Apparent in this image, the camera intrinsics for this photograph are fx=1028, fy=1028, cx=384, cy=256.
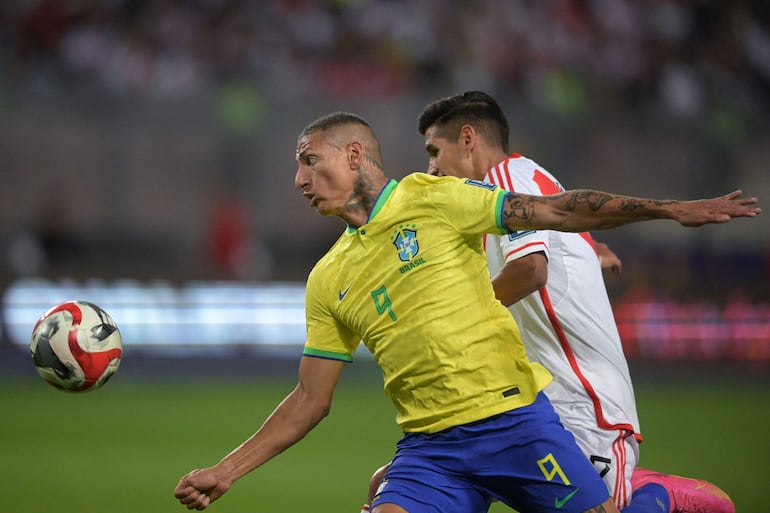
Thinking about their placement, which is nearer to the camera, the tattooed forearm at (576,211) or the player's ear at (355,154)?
the tattooed forearm at (576,211)

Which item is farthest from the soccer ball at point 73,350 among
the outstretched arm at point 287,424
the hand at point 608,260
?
the hand at point 608,260

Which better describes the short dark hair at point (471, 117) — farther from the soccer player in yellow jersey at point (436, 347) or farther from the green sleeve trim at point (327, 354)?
the green sleeve trim at point (327, 354)

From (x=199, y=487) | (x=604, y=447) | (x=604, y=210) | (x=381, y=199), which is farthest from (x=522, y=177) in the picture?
(x=199, y=487)

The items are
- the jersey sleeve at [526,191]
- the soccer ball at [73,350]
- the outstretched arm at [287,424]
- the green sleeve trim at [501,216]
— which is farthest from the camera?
the soccer ball at [73,350]

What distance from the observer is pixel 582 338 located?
4.75m

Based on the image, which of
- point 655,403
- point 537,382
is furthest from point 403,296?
point 655,403

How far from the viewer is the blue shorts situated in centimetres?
411

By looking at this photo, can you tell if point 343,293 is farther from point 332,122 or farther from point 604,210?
point 604,210

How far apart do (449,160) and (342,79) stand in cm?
1181

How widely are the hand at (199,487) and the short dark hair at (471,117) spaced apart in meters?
2.15

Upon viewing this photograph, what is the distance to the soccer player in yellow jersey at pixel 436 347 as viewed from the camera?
13.6ft

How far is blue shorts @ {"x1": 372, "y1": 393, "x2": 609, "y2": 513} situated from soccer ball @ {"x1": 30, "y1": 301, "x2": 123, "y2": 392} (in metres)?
1.50

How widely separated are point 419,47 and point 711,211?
554 inches

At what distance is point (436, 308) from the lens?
4246 millimetres
